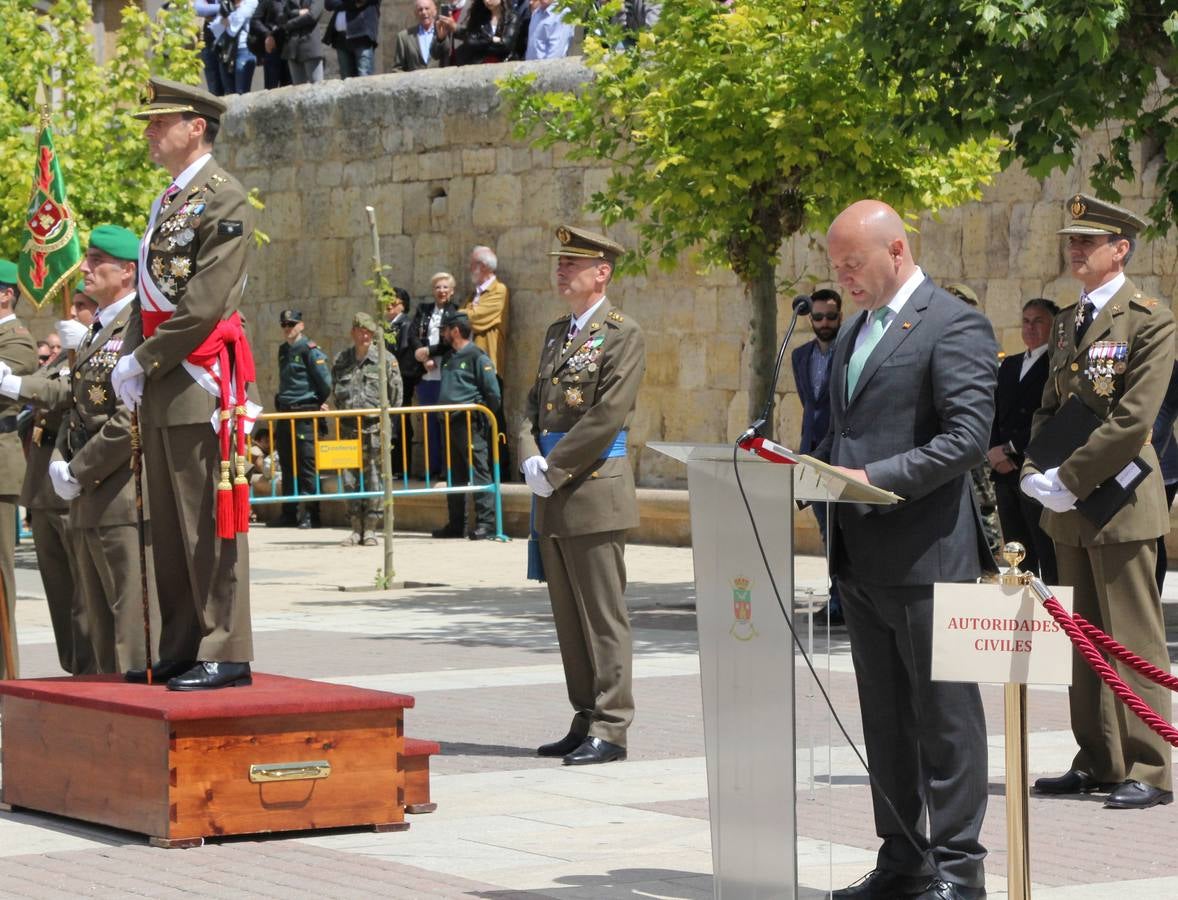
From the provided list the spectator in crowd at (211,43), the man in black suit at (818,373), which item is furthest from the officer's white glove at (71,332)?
the spectator in crowd at (211,43)

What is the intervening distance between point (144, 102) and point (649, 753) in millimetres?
3059

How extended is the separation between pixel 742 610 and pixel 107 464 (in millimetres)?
3712

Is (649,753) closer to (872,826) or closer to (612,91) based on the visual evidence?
(872,826)

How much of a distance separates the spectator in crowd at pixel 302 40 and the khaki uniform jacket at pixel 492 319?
3834mm

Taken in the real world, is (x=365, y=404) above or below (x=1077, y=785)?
above

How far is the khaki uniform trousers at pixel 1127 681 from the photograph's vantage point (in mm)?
7434

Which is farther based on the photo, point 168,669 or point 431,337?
point 431,337

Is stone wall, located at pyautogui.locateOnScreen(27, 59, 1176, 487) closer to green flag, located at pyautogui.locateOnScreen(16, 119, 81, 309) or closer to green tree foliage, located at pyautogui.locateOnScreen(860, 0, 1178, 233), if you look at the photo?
green flag, located at pyautogui.locateOnScreen(16, 119, 81, 309)

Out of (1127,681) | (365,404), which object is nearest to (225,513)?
(1127,681)

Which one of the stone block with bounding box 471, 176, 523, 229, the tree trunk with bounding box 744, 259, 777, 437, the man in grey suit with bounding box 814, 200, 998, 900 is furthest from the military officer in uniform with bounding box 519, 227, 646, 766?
the stone block with bounding box 471, 176, 523, 229

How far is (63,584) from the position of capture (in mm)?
9828

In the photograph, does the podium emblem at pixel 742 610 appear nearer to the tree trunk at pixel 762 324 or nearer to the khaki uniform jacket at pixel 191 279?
the khaki uniform jacket at pixel 191 279

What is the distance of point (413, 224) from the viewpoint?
20.9 metres

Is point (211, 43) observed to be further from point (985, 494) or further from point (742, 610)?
point (742, 610)
